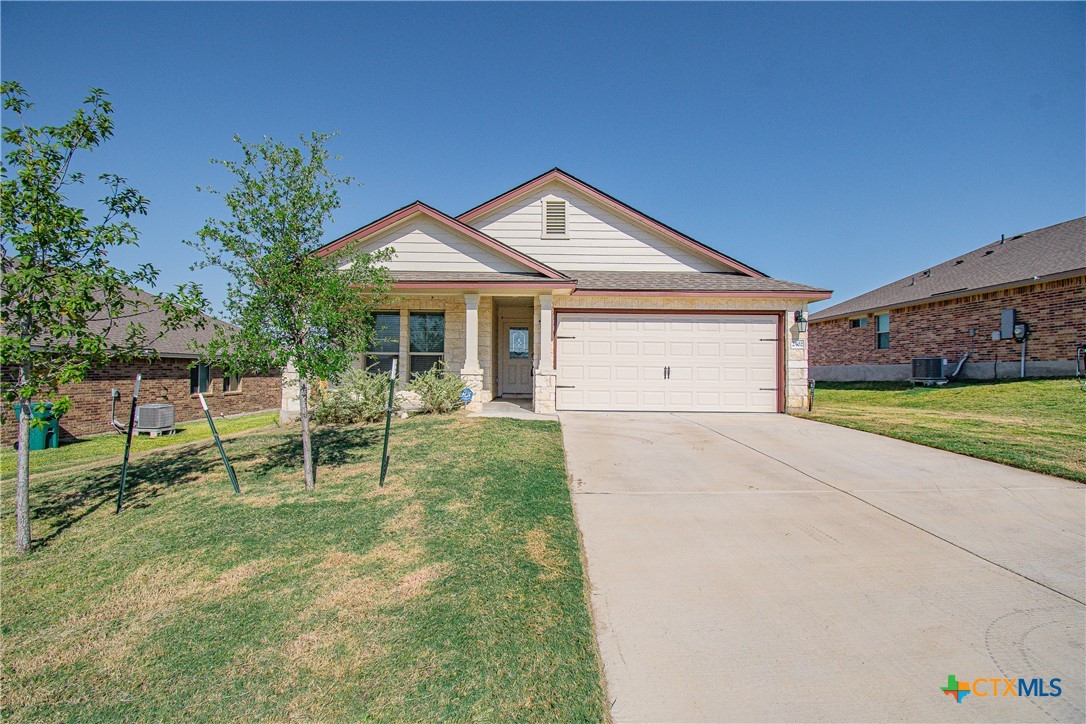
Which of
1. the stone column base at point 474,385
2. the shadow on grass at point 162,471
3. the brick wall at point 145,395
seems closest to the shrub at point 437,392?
the stone column base at point 474,385

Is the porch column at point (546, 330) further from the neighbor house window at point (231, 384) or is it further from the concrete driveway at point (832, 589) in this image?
the neighbor house window at point (231, 384)

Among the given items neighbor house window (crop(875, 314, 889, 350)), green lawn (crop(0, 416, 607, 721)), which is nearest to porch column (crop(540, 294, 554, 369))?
green lawn (crop(0, 416, 607, 721))

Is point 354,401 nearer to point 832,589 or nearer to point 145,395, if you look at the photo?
point 832,589

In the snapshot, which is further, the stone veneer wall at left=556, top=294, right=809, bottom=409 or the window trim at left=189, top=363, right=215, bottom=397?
the window trim at left=189, top=363, right=215, bottom=397

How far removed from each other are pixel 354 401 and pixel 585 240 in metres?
7.70

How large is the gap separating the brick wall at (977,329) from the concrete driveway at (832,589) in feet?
36.7

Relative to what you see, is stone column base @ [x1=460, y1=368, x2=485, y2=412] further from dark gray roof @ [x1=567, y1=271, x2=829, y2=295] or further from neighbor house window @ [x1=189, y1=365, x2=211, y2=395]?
neighbor house window @ [x1=189, y1=365, x2=211, y2=395]

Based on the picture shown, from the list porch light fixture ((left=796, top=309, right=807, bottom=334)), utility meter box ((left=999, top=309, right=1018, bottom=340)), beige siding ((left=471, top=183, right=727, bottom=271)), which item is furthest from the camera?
utility meter box ((left=999, top=309, right=1018, bottom=340))

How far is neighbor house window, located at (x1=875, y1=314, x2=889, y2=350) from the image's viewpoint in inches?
755

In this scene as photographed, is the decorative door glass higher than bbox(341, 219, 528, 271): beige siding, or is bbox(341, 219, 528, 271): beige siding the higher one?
bbox(341, 219, 528, 271): beige siding

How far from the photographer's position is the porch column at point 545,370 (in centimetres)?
1125

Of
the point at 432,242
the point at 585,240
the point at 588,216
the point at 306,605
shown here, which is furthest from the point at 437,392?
the point at 306,605

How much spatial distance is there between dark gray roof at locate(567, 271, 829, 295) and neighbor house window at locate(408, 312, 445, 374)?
12.0 feet

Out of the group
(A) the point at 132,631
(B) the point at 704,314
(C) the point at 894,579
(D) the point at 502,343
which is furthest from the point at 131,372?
(C) the point at 894,579
